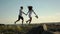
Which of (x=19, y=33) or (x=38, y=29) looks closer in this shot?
(x=38, y=29)

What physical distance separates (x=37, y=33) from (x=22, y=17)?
6.96 meters

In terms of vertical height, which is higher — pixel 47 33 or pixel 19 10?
pixel 19 10

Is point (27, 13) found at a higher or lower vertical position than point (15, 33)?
higher

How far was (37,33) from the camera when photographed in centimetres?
1203

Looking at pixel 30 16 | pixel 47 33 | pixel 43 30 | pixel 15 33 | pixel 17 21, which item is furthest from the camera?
pixel 17 21

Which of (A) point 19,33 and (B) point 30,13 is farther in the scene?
(B) point 30,13

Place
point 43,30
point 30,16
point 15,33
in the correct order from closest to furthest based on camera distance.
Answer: point 43,30 → point 15,33 → point 30,16

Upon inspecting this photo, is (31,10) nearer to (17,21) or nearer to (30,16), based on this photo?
(30,16)

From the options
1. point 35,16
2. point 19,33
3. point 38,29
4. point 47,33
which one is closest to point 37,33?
point 38,29

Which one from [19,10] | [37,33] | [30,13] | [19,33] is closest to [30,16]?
[30,13]

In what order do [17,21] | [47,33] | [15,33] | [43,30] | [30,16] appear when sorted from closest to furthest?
[47,33] → [43,30] → [15,33] → [30,16] → [17,21]

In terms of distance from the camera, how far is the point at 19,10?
19141 mm

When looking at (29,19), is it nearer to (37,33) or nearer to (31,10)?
(31,10)

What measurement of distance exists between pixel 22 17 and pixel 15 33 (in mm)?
3654
